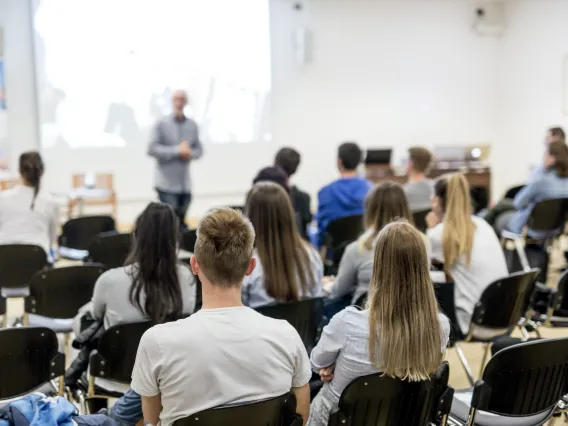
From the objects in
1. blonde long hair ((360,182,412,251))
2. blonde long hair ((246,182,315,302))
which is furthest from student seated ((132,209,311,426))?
blonde long hair ((360,182,412,251))

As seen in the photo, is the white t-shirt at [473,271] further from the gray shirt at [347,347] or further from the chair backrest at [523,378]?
the gray shirt at [347,347]

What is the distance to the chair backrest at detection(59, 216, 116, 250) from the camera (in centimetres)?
518

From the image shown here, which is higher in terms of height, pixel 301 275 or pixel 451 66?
pixel 451 66

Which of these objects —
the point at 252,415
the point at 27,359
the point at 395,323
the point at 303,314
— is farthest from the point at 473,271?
the point at 27,359

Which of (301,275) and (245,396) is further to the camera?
(301,275)

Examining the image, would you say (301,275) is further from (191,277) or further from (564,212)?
(564,212)

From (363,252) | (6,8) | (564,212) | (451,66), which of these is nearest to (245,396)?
(363,252)

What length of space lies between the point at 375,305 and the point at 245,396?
535mm

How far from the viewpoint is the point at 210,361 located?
180 centimetres

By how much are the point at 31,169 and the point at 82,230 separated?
31.1 inches

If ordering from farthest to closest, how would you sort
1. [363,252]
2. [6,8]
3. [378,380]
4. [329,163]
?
[329,163], [6,8], [363,252], [378,380]

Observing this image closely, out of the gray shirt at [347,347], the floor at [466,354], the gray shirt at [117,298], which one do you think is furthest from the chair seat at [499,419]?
the gray shirt at [117,298]

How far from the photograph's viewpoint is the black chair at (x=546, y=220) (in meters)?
5.61

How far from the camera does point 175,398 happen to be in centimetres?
185
